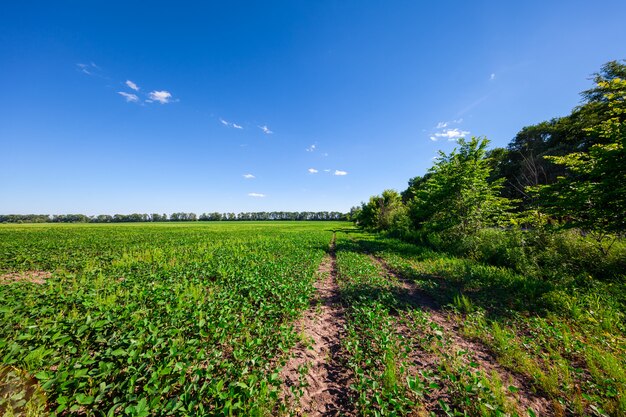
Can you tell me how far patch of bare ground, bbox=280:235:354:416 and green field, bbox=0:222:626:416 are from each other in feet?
0.25

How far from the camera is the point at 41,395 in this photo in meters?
2.80

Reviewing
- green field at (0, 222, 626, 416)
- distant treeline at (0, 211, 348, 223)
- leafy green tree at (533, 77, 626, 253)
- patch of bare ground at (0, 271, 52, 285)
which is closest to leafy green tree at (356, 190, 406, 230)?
leafy green tree at (533, 77, 626, 253)

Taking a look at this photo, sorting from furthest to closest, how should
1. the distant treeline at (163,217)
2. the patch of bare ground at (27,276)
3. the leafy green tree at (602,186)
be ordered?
the distant treeline at (163,217) < the patch of bare ground at (27,276) < the leafy green tree at (602,186)

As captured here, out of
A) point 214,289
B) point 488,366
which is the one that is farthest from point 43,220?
point 488,366

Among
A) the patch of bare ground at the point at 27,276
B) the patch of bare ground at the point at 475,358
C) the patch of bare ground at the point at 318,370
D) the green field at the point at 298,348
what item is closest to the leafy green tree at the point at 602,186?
the green field at the point at 298,348

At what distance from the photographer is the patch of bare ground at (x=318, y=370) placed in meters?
3.41

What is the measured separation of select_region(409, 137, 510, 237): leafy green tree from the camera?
16.3 m

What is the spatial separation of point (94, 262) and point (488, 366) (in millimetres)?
18286

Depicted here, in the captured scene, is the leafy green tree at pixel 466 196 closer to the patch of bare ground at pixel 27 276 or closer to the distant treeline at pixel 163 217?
the patch of bare ground at pixel 27 276

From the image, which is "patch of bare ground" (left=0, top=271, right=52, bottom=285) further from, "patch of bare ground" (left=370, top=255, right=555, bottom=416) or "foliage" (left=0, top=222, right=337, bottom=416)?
"patch of bare ground" (left=370, top=255, right=555, bottom=416)

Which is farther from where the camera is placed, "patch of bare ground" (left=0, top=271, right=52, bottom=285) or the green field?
"patch of bare ground" (left=0, top=271, right=52, bottom=285)

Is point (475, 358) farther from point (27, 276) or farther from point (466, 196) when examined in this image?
point (27, 276)

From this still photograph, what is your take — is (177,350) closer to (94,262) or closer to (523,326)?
(523,326)

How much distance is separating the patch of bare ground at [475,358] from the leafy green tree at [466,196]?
1248cm
